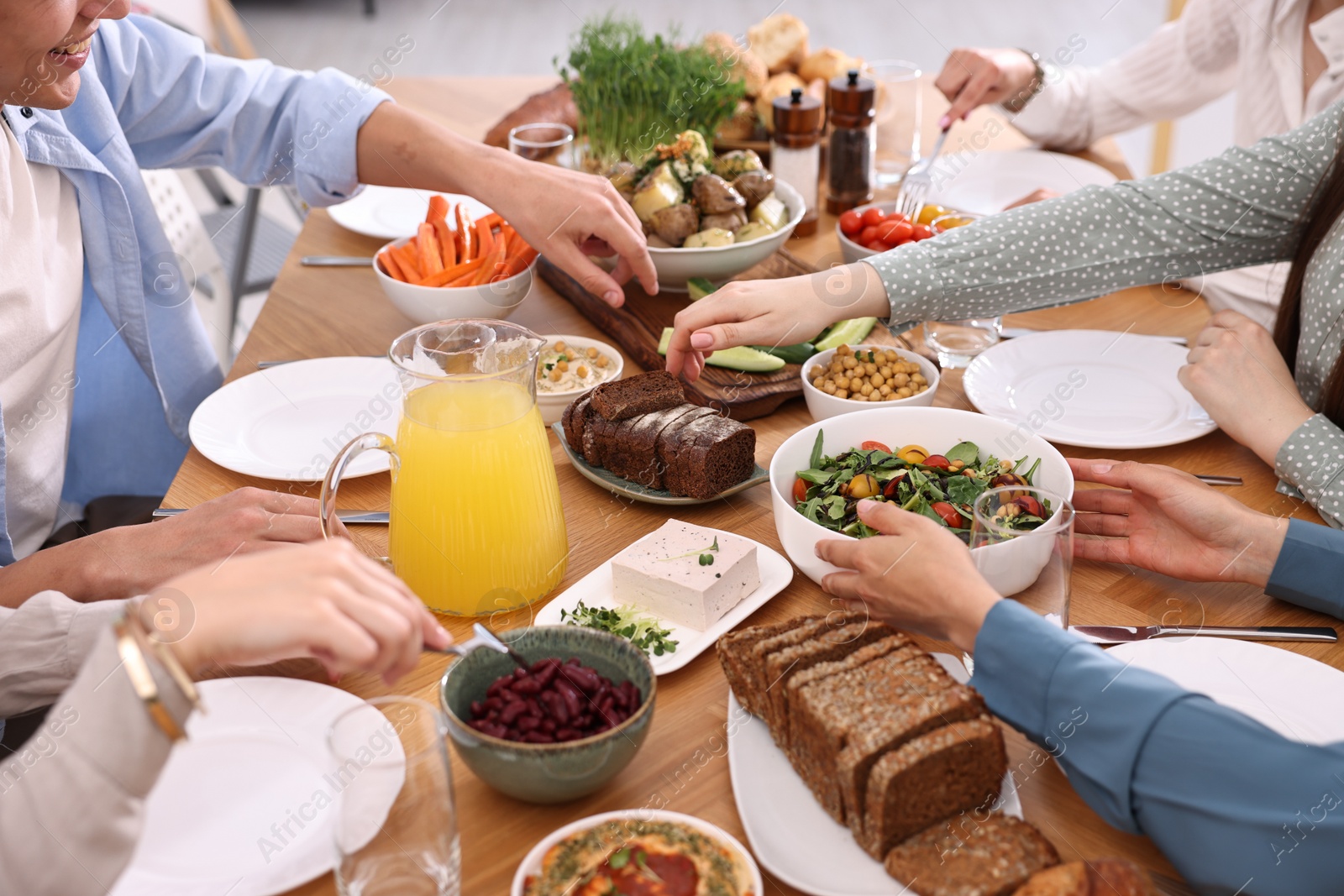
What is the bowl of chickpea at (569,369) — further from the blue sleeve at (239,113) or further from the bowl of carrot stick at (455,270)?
the blue sleeve at (239,113)

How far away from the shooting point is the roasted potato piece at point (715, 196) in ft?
6.22

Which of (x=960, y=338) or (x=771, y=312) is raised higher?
(x=771, y=312)

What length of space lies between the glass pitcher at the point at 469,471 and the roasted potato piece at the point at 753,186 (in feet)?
2.81

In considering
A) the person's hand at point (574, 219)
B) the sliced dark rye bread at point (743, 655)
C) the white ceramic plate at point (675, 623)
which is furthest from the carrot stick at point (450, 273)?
the sliced dark rye bread at point (743, 655)

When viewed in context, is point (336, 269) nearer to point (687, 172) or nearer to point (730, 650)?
point (687, 172)

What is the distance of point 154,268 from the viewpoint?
192 centimetres

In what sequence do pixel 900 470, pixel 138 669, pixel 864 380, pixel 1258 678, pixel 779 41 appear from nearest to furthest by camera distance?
pixel 138 669, pixel 1258 678, pixel 900 470, pixel 864 380, pixel 779 41

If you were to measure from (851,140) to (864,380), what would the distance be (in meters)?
0.86

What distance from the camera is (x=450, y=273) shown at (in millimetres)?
1836

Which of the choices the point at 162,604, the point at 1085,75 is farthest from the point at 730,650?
the point at 1085,75

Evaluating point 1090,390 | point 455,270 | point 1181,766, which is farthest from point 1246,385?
point 455,270

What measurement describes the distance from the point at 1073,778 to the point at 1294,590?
0.44m

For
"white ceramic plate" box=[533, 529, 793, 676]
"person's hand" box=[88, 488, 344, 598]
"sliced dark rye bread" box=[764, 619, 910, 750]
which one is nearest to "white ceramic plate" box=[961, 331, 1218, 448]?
"white ceramic plate" box=[533, 529, 793, 676]

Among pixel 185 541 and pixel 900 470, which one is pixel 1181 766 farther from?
pixel 185 541
